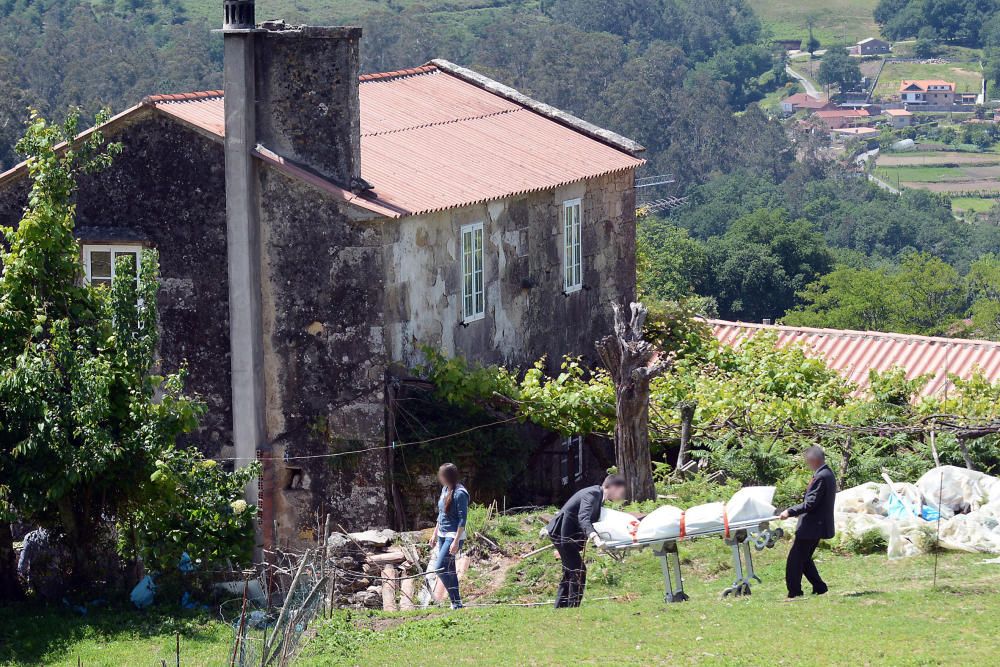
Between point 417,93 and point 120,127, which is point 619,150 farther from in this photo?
point 120,127

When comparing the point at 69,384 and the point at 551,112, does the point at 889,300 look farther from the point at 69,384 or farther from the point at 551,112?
the point at 69,384

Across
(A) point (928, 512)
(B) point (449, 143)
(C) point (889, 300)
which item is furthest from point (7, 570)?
(C) point (889, 300)

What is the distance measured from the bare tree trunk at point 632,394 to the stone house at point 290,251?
2.84 m

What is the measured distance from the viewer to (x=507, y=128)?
23.0 meters

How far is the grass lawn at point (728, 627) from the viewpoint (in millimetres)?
10391

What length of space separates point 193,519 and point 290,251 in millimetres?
3856

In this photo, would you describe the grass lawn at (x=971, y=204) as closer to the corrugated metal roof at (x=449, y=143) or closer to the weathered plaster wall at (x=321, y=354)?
the corrugated metal roof at (x=449, y=143)

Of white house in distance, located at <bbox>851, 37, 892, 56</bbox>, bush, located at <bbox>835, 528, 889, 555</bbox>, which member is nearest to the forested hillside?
white house in distance, located at <bbox>851, 37, 892, 56</bbox>

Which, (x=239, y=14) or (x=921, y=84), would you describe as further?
(x=921, y=84)

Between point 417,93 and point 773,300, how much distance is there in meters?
38.9

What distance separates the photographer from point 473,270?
19.4m

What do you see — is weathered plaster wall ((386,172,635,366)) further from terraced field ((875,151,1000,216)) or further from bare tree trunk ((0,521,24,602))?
terraced field ((875,151,1000,216))

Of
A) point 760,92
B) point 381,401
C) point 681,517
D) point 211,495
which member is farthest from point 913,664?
point 760,92

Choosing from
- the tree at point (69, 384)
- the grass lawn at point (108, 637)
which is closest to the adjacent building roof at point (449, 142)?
the tree at point (69, 384)
